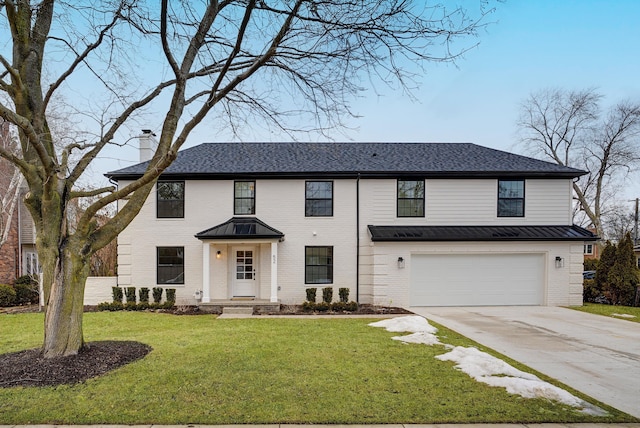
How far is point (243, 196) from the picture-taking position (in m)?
13.5

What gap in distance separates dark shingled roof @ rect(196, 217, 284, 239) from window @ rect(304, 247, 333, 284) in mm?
1486

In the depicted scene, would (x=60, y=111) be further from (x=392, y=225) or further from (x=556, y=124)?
(x=556, y=124)

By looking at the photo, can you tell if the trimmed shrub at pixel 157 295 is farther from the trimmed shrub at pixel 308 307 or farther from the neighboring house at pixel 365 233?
the trimmed shrub at pixel 308 307

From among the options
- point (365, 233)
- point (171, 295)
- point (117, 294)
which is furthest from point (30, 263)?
point (365, 233)

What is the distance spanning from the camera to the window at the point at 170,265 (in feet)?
43.1

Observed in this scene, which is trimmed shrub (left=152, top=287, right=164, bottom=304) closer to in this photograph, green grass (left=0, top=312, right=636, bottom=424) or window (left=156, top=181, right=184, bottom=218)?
window (left=156, top=181, right=184, bottom=218)

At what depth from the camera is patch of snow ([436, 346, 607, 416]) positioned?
444cm

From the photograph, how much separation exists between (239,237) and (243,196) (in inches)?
76.2

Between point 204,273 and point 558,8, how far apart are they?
11.9m

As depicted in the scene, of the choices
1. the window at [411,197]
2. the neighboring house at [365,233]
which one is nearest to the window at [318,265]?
the neighboring house at [365,233]

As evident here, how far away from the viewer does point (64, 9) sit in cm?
614

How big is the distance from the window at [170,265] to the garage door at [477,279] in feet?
28.5

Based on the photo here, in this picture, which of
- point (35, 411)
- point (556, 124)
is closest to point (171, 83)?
point (35, 411)

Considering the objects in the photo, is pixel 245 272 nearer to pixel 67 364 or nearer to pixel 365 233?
pixel 365 233
